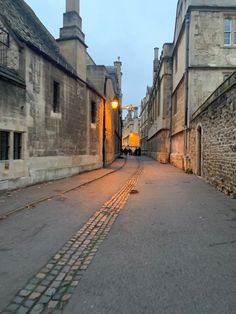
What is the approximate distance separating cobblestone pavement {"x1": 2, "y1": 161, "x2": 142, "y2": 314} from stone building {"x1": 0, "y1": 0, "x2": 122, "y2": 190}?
229 inches

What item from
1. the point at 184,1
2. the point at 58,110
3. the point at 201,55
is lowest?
the point at 58,110

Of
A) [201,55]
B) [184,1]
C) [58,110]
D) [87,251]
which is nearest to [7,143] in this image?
[58,110]

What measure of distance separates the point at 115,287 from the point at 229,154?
9006 mm

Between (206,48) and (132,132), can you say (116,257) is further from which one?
(132,132)

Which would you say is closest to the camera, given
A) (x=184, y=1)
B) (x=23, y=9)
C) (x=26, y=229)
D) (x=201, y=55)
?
(x=26, y=229)

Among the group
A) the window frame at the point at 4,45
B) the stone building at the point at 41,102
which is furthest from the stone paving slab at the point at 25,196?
the window frame at the point at 4,45

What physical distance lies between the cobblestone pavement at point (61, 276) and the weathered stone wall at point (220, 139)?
633cm

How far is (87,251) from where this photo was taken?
204 inches

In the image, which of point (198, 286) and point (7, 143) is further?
point (7, 143)

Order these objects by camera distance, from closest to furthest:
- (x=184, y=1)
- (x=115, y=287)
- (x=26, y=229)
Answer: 1. (x=115, y=287)
2. (x=26, y=229)
3. (x=184, y=1)

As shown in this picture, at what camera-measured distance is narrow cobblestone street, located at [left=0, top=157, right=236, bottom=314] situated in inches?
135

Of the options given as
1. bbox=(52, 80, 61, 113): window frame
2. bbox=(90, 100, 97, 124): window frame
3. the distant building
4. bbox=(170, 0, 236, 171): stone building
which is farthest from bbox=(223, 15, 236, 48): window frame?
the distant building

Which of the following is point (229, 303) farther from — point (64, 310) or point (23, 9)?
point (23, 9)

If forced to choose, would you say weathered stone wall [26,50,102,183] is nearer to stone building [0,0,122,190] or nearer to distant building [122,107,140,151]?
stone building [0,0,122,190]
